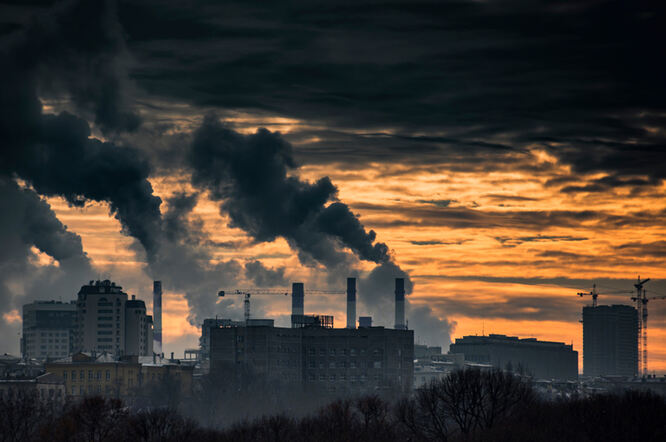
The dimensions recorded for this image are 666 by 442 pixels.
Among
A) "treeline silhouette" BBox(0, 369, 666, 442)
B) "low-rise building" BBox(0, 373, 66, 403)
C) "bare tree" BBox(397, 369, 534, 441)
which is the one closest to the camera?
"treeline silhouette" BBox(0, 369, 666, 442)

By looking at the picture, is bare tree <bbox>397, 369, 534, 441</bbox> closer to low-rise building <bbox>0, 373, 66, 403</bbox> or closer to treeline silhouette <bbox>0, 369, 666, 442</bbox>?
treeline silhouette <bbox>0, 369, 666, 442</bbox>

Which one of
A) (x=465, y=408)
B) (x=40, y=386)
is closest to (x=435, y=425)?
(x=465, y=408)

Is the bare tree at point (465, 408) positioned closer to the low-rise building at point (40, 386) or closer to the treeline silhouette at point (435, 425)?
the treeline silhouette at point (435, 425)

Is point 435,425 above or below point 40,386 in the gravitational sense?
above

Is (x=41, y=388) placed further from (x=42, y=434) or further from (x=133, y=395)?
(x=42, y=434)

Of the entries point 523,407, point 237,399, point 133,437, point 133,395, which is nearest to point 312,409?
point 237,399

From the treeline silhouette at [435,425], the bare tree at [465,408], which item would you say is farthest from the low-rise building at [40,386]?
the bare tree at [465,408]

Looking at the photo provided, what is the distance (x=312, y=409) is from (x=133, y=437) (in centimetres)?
7630

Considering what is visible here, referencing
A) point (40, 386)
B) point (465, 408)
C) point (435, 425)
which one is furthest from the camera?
point (40, 386)

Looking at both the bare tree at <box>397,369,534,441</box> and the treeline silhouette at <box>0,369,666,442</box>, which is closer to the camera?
the treeline silhouette at <box>0,369,666,442</box>

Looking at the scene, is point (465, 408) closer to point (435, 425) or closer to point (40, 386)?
point (435, 425)

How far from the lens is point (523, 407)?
116188mm

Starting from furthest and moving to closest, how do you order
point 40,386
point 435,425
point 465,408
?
point 40,386 < point 465,408 < point 435,425

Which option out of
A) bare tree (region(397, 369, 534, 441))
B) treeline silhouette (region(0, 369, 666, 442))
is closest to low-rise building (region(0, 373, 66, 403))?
treeline silhouette (region(0, 369, 666, 442))
